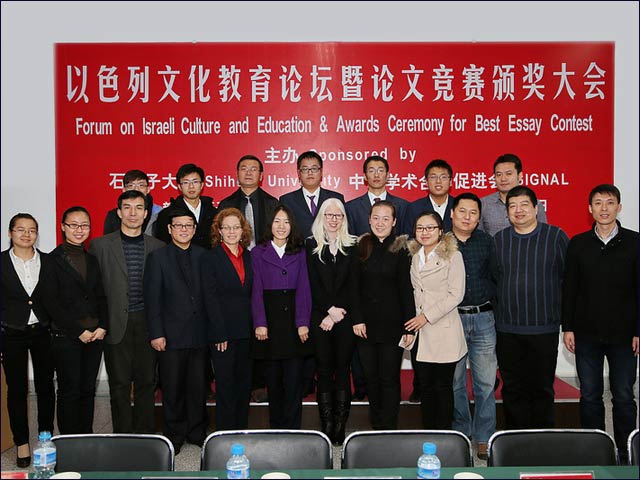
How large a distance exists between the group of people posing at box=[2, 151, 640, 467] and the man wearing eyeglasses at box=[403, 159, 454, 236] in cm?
54

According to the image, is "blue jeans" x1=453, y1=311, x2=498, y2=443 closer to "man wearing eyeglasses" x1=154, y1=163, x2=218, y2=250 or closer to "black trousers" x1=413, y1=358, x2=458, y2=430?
"black trousers" x1=413, y1=358, x2=458, y2=430

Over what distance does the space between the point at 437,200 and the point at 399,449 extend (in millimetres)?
2162

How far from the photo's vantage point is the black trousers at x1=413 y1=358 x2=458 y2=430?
10.5ft

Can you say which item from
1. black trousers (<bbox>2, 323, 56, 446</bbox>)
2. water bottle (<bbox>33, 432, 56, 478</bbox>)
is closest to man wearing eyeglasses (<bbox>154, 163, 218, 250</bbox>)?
black trousers (<bbox>2, 323, 56, 446</bbox>)

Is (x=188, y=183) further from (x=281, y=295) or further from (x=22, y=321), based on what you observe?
(x=22, y=321)

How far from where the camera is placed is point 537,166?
484cm

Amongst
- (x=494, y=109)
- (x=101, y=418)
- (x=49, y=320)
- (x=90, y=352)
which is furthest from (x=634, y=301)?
(x=101, y=418)

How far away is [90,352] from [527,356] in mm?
2400

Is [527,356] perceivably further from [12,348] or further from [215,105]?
[215,105]

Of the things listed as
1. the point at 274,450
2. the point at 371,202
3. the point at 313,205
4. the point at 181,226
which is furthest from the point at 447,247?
the point at 274,450

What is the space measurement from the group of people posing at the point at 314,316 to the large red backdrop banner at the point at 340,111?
1.60m

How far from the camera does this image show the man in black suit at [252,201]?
3.90m

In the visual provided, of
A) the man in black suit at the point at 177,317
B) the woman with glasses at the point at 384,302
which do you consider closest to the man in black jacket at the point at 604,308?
the woman with glasses at the point at 384,302

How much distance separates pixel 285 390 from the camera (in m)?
3.39
